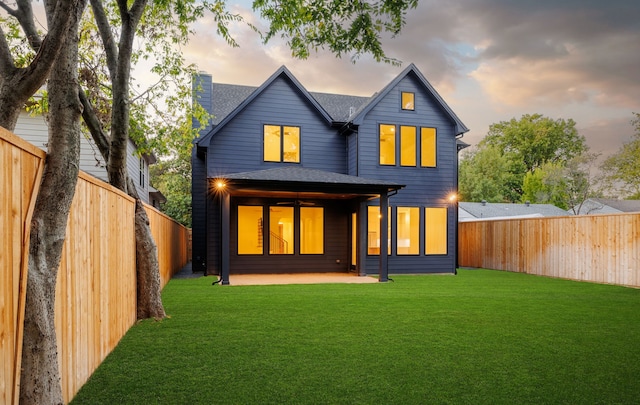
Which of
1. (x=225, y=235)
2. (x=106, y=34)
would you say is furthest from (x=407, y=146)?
(x=106, y=34)

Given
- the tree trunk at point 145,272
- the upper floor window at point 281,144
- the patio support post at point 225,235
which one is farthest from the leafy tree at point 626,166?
the tree trunk at point 145,272

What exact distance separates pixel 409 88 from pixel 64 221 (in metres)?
12.8

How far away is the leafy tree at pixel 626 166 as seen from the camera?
87.1 feet

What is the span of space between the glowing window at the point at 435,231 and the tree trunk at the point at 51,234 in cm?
1222

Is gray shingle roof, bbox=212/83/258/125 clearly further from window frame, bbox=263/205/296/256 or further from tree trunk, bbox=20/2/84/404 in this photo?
tree trunk, bbox=20/2/84/404

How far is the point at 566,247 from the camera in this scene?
503 inches

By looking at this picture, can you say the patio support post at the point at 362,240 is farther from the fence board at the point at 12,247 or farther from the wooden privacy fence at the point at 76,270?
the fence board at the point at 12,247

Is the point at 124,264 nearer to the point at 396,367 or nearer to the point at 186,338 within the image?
the point at 186,338

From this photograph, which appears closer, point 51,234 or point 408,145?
point 51,234

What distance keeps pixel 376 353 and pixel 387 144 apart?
33.1 ft

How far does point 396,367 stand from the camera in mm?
4172

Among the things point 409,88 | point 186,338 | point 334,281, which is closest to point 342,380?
point 186,338

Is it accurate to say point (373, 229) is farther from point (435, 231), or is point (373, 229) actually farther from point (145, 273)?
point (145, 273)

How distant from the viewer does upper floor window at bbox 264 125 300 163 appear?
13.7 m
